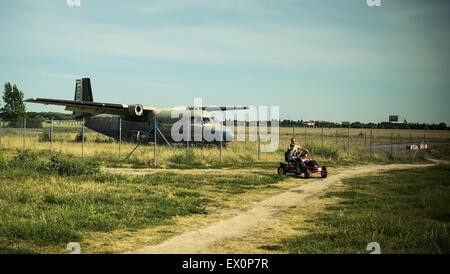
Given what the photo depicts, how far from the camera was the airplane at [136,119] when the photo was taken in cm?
2472

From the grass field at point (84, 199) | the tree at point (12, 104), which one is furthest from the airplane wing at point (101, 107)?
the tree at point (12, 104)

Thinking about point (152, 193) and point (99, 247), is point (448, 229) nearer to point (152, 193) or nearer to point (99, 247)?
point (99, 247)

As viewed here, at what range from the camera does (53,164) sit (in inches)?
591

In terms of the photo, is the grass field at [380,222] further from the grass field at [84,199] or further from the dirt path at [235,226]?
the grass field at [84,199]

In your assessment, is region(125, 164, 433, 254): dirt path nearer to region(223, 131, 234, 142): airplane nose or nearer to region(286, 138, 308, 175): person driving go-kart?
region(286, 138, 308, 175): person driving go-kart

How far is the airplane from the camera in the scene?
2472 centimetres

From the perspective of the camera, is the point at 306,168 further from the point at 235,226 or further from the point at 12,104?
the point at 12,104

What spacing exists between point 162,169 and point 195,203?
868 centimetres

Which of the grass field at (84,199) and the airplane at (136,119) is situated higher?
the airplane at (136,119)

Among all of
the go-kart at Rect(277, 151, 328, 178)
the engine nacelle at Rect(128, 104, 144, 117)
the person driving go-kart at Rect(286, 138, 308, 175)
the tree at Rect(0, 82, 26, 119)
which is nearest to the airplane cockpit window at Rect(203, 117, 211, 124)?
the engine nacelle at Rect(128, 104, 144, 117)

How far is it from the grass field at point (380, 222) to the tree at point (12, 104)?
66532mm

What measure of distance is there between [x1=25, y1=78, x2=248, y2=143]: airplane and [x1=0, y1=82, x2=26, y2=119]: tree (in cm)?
4074

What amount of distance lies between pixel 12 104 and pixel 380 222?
2846 inches
